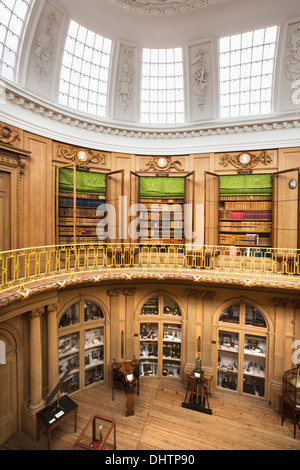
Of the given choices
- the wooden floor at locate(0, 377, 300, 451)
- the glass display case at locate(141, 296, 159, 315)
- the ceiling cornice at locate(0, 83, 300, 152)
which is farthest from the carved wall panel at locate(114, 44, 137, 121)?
the wooden floor at locate(0, 377, 300, 451)

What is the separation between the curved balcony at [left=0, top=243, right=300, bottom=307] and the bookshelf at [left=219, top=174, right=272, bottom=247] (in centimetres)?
43

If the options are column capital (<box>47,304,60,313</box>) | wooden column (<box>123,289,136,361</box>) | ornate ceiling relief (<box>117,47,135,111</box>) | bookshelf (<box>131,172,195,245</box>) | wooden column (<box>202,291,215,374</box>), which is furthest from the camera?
bookshelf (<box>131,172,195,245</box>)

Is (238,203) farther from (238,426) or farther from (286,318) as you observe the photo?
(238,426)

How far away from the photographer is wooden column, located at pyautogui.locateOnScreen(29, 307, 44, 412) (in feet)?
16.9

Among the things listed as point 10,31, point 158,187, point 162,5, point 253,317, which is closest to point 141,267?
point 158,187

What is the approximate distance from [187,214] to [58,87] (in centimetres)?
521

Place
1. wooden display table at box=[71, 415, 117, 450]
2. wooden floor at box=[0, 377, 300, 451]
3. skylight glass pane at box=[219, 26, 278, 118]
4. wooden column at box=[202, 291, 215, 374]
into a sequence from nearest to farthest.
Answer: wooden display table at box=[71, 415, 117, 450] < wooden floor at box=[0, 377, 300, 451] < skylight glass pane at box=[219, 26, 278, 118] < wooden column at box=[202, 291, 215, 374]

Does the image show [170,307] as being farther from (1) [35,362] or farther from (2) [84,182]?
(2) [84,182]

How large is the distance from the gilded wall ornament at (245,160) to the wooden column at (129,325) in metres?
5.01

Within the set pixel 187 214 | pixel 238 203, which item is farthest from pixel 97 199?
pixel 238 203

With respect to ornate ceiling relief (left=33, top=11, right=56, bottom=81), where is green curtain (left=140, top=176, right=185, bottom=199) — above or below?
below

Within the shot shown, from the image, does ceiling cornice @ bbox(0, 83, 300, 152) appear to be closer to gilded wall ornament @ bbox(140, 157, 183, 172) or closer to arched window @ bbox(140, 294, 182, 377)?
gilded wall ornament @ bbox(140, 157, 183, 172)

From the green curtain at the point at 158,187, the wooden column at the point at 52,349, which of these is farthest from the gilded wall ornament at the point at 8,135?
the wooden column at the point at 52,349

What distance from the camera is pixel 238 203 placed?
23.8 feet
